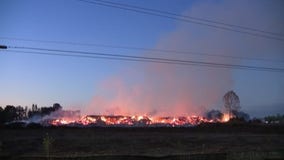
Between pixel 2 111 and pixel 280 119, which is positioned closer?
pixel 2 111

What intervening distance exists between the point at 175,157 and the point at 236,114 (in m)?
102

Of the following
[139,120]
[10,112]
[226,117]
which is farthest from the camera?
[226,117]

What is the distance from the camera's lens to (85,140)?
43500 mm

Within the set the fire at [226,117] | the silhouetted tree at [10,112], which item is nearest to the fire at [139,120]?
the fire at [226,117]

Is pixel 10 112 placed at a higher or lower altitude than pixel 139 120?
higher

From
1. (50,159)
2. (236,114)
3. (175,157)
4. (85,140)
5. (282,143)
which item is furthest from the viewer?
(236,114)

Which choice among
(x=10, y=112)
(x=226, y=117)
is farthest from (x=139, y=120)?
(x=10, y=112)

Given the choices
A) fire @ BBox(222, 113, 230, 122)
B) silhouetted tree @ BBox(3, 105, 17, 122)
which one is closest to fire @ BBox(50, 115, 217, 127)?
fire @ BBox(222, 113, 230, 122)

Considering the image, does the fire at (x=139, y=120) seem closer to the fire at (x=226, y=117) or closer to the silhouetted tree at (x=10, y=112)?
the fire at (x=226, y=117)

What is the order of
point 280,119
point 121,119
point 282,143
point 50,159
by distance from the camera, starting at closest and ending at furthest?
point 50,159 → point 282,143 → point 121,119 → point 280,119

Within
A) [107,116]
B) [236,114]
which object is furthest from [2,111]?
[236,114]

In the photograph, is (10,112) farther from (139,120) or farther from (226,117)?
(226,117)

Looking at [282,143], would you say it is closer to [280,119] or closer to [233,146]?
[233,146]

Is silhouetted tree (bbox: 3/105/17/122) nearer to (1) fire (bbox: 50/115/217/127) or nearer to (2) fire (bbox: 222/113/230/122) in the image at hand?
(1) fire (bbox: 50/115/217/127)
